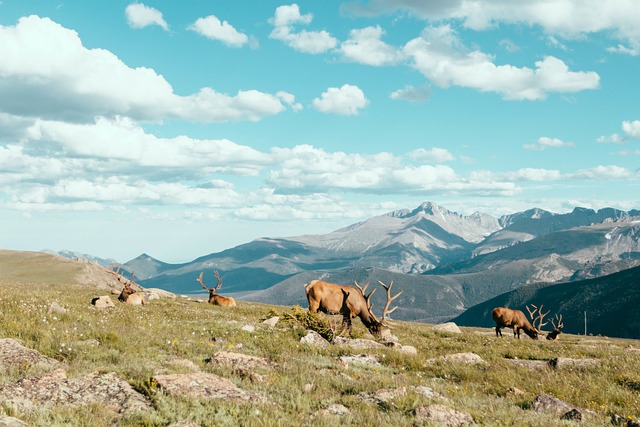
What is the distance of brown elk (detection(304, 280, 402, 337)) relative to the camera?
72.6ft

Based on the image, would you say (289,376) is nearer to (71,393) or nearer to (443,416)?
(443,416)

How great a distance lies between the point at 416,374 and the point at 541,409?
441 cm

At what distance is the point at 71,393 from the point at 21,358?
285cm

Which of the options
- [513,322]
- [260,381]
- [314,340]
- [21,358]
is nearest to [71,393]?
[21,358]

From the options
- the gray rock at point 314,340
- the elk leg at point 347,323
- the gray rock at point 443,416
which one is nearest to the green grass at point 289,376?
the gray rock at point 443,416

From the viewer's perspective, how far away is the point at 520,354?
767 inches

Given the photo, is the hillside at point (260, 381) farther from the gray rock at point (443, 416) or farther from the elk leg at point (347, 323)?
the elk leg at point (347, 323)

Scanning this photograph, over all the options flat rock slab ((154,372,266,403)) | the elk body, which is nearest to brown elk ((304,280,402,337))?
flat rock slab ((154,372,266,403))

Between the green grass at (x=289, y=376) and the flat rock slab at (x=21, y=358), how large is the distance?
1.17 ft

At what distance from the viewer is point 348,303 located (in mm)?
22250

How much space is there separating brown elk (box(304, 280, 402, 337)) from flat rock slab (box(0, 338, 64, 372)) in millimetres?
12988

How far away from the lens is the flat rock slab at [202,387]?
8.72 metres

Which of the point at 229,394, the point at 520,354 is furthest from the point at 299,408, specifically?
the point at 520,354

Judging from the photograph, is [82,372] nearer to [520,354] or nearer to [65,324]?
[65,324]
